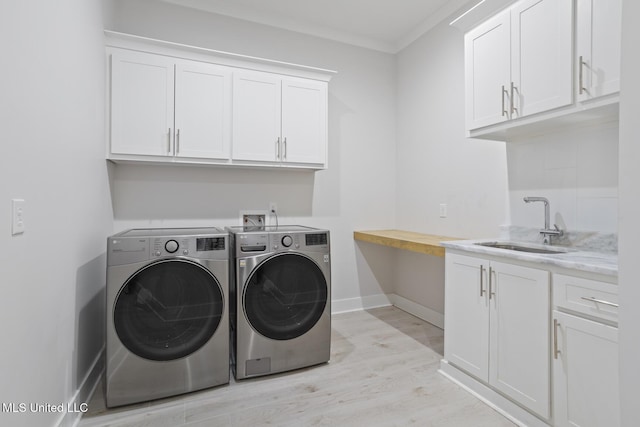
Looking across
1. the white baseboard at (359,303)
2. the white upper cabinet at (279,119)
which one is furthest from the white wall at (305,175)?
the white upper cabinet at (279,119)

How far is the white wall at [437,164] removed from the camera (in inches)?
107

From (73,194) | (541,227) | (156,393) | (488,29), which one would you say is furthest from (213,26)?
(541,227)

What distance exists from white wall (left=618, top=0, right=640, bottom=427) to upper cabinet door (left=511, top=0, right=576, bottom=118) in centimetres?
149

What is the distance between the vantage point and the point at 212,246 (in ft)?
6.86

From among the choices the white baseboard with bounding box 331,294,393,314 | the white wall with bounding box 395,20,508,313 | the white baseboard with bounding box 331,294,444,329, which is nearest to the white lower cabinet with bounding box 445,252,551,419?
the white wall with bounding box 395,20,508,313

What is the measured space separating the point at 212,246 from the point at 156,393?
0.90m

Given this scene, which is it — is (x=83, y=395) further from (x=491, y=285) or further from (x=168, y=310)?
(x=491, y=285)

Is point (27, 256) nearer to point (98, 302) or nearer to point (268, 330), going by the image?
point (98, 302)

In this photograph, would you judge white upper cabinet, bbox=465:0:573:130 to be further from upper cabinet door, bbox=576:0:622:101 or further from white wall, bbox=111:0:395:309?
white wall, bbox=111:0:395:309

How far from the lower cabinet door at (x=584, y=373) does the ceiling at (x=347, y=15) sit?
2.64 m

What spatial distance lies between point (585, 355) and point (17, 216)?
231 cm

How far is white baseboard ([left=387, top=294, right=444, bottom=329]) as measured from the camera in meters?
3.14

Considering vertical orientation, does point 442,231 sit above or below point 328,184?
below

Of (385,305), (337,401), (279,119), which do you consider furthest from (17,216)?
(385,305)
